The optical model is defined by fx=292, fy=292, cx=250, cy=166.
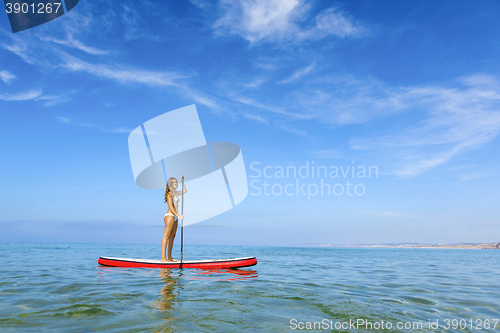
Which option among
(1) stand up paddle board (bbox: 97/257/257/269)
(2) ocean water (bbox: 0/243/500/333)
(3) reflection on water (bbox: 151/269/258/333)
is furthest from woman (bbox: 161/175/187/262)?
(2) ocean water (bbox: 0/243/500/333)

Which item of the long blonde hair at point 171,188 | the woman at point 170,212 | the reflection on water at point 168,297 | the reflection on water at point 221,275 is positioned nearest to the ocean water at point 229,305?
the reflection on water at point 168,297

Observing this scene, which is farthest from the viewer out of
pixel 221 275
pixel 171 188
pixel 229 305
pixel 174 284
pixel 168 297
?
pixel 171 188

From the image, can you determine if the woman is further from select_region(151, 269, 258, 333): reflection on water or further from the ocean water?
the ocean water

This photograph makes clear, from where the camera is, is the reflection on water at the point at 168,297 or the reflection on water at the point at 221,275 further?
the reflection on water at the point at 221,275

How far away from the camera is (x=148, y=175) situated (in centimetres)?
1584

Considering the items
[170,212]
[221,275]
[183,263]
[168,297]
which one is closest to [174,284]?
[168,297]

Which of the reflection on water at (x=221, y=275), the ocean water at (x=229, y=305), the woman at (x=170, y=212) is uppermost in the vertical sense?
the woman at (x=170, y=212)

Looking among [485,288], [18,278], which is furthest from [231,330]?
[485,288]

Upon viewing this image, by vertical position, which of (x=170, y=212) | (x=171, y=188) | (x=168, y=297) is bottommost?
(x=168, y=297)

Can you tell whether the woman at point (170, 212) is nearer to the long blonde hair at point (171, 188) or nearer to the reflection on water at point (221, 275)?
the long blonde hair at point (171, 188)

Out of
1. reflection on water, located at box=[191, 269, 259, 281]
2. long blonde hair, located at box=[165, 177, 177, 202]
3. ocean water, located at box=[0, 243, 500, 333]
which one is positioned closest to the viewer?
ocean water, located at box=[0, 243, 500, 333]

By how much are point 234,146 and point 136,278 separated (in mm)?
12071

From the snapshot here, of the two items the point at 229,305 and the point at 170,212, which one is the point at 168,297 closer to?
the point at 229,305

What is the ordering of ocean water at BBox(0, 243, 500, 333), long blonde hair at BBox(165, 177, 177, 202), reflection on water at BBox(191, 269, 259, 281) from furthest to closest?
long blonde hair at BBox(165, 177, 177, 202) → reflection on water at BBox(191, 269, 259, 281) → ocean water at BBox(0, 243, 500, 333)
